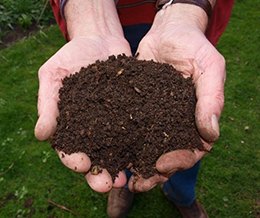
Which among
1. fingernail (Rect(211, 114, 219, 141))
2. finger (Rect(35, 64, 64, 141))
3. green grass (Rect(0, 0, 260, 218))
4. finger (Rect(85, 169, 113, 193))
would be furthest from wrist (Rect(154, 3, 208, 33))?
green grass (Rect(0, 0, 260, 218))

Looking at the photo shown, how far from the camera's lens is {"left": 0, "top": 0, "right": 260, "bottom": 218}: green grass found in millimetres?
2832

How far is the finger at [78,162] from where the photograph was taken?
1.60m

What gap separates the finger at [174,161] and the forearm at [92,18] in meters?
1.04

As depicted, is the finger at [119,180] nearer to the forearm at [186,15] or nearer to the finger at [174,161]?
the finger at [174,161]

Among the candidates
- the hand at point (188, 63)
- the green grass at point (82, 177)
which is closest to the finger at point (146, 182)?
the hand at point (188, 63)

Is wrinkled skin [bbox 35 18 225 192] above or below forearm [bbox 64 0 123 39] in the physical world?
below

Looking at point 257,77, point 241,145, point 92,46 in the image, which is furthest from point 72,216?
point 257,77

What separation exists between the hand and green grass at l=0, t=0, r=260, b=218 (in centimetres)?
132

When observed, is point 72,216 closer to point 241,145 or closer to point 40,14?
point 241,145

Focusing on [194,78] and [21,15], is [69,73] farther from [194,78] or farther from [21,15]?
[21,15]

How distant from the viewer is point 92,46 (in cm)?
204

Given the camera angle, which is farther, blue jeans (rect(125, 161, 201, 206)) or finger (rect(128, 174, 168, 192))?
blue jeans (rect(125, 161, 201, 206))

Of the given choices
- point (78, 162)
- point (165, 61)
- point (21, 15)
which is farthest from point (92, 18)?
point (21, 15)

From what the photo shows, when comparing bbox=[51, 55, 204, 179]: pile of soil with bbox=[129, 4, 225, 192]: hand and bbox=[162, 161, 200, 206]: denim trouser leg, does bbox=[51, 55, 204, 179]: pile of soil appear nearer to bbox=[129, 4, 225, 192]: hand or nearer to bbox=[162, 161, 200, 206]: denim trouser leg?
bbox=[129, 4, 225, 192]: hand
